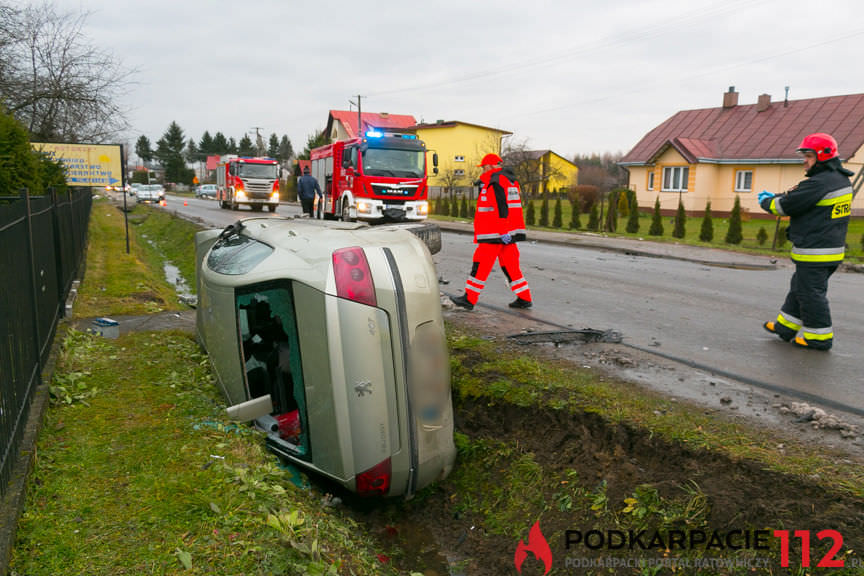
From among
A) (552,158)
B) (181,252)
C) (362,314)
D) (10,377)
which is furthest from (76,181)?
(552,158)

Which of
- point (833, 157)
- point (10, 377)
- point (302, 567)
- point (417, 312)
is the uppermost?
point (833, 157)

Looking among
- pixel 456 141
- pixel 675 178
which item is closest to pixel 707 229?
pixel 675 178

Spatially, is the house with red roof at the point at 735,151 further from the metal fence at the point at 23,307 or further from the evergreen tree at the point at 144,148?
the evergreen tree at the point at 144,148

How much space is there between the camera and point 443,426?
3801 millimetres

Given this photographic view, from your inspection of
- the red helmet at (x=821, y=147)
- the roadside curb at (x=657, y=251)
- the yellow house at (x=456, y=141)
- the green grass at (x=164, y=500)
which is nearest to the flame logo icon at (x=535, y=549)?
the green grass at (x=164, y=500)

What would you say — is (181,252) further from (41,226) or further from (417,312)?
(417,312)

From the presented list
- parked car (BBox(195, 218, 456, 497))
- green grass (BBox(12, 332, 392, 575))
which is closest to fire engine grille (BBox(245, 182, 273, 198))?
green grass (BBox(12, 332, 392, 575))

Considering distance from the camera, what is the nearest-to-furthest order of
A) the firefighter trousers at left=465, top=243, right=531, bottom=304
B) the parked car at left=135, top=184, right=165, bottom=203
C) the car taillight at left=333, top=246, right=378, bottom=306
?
the car taillight at left=333, top=246, right=378, bottom=306 → the firefighter trousers at left=465, top=243, right=531, bottom=304 → the parked car at left=135, top=184, right=165, bottom=203

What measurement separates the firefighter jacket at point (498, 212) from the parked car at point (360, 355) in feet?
11.6

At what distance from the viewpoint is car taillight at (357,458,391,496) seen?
356cm

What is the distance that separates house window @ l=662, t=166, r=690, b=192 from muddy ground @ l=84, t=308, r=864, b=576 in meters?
32.6

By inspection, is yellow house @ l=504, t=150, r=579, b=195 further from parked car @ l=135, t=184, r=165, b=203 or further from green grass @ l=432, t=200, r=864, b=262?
parked car @ l=135, t=184, r=165, b=203

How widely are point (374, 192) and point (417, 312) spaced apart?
54.4ft

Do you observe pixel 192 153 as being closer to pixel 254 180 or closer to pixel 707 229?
pixel 254 180
